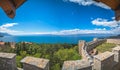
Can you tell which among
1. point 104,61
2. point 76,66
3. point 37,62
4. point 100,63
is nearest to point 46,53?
point 104,61

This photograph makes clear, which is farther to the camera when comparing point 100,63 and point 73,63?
point 100,63

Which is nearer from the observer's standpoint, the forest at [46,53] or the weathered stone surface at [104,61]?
the weathered stone surface at [104,61]

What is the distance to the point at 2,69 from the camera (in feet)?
17.5

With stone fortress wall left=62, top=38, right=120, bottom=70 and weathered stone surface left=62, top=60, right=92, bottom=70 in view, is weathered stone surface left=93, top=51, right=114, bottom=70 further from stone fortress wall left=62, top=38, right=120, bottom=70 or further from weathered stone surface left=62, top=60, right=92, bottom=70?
weathered stone surface left=62, top=60, right=92, bottom=70

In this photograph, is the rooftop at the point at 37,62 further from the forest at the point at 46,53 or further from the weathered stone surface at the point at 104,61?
the forest at the point at 46,53

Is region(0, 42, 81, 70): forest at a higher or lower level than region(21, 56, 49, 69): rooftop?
lower

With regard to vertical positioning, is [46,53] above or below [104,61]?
below

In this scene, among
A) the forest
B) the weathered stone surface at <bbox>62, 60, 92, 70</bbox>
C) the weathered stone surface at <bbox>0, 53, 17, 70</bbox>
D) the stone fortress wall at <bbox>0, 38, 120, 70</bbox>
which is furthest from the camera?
the forest

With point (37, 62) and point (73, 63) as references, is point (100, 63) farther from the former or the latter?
point (37, 62)

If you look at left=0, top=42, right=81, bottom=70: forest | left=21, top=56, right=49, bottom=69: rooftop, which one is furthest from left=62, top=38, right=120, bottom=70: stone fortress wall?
left=0, top=42, right=81, bottom=70: forest

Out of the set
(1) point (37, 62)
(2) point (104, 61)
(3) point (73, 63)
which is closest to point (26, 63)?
(1) point (37, 62)

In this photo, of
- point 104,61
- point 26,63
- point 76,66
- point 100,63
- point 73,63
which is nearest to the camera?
point 76,66

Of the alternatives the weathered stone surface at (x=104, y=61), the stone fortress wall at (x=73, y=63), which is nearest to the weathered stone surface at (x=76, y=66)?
the stone fortress wall at (x=73, y=63)

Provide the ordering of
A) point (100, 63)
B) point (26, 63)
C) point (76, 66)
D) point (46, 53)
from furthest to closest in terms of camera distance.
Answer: point (46, 53), point (100, 63), point (26, 63), point (76, 66)
